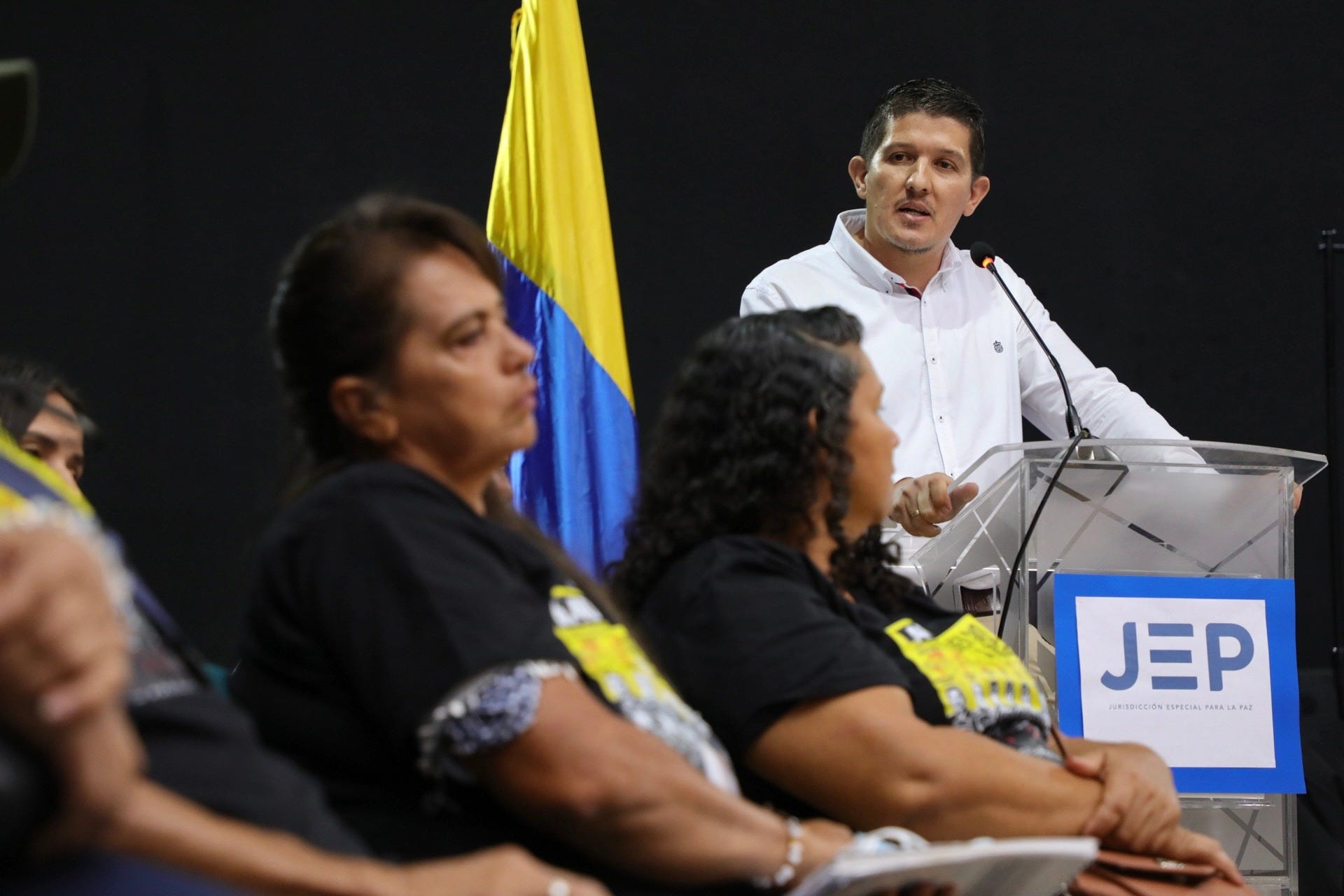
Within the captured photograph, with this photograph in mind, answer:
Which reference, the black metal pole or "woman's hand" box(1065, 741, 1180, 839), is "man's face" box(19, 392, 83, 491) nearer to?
"woman's hand" box(1065, 741, 1180, 839)

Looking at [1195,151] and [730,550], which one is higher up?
[1195,151]

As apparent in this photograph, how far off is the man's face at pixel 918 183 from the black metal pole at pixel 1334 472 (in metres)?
0.87

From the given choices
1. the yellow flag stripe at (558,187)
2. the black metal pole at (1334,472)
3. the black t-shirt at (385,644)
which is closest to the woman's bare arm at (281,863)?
the black t-shirt at (385,644)

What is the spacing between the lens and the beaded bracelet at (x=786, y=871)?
114 cm

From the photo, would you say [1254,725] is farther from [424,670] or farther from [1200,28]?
[1200,28]

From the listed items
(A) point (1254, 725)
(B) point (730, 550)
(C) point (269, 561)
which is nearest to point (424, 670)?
(C) point (269, 561)

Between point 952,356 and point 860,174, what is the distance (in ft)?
1.57

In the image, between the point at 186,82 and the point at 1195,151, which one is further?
the point at 1195,151

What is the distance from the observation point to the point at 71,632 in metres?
0.69

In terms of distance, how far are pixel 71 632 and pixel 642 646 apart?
0.80 meters

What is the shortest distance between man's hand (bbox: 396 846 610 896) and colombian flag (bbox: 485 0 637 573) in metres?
1.66

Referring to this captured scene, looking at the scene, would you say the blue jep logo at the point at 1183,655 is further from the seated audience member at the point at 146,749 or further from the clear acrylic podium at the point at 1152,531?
the seated audience member at the point at 146,749

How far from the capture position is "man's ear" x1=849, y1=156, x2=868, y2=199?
303 cm

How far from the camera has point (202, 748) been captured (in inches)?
34.6
